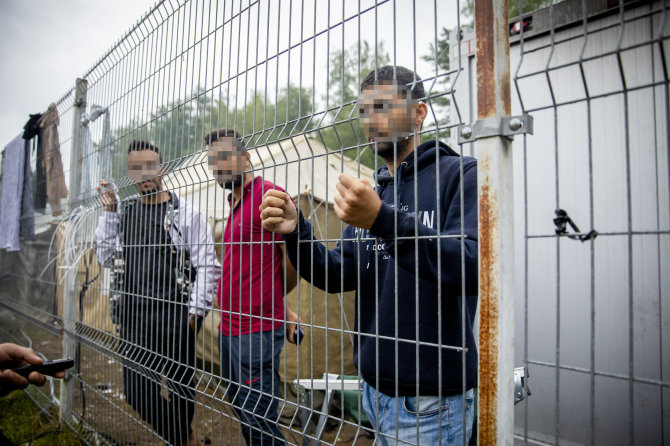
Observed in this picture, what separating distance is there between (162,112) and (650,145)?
2.41 metres

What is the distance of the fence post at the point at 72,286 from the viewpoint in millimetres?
3580

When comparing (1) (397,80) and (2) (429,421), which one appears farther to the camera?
(2) (429,421)

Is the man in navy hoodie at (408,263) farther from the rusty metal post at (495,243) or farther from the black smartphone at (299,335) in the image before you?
the black smartphone at (299,335)

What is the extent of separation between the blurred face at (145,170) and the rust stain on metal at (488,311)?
2.00 m

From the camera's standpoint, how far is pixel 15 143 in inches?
242

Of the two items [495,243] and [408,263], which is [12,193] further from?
[495,243]

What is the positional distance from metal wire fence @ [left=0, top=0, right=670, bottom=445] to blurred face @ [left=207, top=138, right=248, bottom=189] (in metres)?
0.01

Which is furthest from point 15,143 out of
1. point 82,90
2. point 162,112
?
point 162,112

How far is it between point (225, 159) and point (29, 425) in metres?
3.56

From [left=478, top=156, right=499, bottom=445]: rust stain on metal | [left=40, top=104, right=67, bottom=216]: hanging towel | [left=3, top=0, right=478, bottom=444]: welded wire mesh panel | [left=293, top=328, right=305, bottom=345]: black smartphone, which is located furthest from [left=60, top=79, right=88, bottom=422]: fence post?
[left=478, top=156, right=499, bottom=445]: rust stain on metal

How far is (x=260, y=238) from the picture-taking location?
2.48 meters

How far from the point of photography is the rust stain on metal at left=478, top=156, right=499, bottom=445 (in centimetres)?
98

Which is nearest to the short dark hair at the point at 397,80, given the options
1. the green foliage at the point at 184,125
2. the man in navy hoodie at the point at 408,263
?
the man in navy hoodie at the point at 408,263

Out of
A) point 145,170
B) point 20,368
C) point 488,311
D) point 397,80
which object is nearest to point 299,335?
point 488,311
